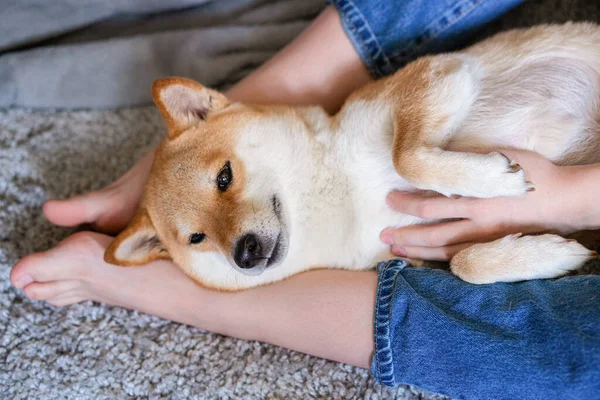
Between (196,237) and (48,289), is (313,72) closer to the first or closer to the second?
(196,237)

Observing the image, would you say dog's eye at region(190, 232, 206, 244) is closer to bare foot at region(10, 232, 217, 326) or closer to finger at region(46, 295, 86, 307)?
bare foot at region(10, 232, 217, 326)

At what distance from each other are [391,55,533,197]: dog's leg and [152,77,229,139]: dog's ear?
2.33ft

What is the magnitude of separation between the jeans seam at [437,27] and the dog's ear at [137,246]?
125cm

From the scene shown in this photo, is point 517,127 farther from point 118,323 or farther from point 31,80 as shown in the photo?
point 31,80

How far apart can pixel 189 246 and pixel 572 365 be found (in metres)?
1.31

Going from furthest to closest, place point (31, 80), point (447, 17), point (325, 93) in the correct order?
point (31, 80), point (325, 93), point (447, 17)

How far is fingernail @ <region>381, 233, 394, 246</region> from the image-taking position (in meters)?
1.93

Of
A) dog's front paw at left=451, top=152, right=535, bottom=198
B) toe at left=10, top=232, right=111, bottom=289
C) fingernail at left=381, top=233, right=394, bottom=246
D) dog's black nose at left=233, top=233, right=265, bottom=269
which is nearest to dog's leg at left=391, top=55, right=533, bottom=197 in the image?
dog's front paw at left=451, top=152, right=535, bottom=198

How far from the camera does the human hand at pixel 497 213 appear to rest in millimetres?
1684

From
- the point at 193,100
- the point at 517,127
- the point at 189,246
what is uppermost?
the point at 193,100

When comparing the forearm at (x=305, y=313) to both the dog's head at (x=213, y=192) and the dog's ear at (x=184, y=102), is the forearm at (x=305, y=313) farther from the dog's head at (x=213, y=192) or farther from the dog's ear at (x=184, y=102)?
the dog's ear at (x=184, y=102)

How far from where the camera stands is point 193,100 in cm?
205

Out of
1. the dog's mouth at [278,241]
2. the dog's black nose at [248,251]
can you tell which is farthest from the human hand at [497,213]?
the dog's black nose at [248,251]

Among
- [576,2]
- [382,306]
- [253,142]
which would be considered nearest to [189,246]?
[253,142]
